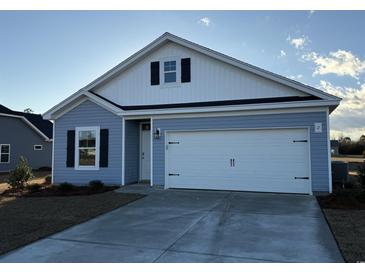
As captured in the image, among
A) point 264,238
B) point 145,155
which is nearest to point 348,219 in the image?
point 264,238

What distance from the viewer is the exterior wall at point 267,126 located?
34.9 ft

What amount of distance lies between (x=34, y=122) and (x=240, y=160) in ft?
68.2

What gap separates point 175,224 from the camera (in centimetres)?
707

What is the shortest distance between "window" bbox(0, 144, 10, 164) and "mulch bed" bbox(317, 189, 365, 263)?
21629 millimetres

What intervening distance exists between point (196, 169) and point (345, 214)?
552 centimetres

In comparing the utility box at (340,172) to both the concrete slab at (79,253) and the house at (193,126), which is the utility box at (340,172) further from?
the concrete slab at (79,253)

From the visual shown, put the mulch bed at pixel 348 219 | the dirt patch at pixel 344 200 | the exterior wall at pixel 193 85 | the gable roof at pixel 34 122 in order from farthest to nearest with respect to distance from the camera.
Answer: the gable roof at pixel 34 122 < the exterior wall at pixel 193 85 < the dirt patch at pixel 344 200 < the mulch bed at pixel 348 219

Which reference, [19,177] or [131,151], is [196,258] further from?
[19,177]

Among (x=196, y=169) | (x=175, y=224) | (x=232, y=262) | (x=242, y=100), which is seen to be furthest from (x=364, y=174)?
(x=232, y=262)

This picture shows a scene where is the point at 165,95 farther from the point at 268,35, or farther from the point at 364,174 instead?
the point at 364,174

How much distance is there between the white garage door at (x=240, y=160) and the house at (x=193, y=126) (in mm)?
34

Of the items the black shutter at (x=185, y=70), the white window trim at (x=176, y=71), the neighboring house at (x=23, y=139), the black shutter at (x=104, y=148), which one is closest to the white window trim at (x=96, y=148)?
the black shutter at (x=104, y=148)

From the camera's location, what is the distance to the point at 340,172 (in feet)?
40.2

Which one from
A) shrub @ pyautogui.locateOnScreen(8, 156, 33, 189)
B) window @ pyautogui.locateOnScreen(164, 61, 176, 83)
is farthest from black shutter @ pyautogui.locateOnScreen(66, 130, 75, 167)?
window @ pyautogui.locateOnScreen(164, 61, 176, 83)
